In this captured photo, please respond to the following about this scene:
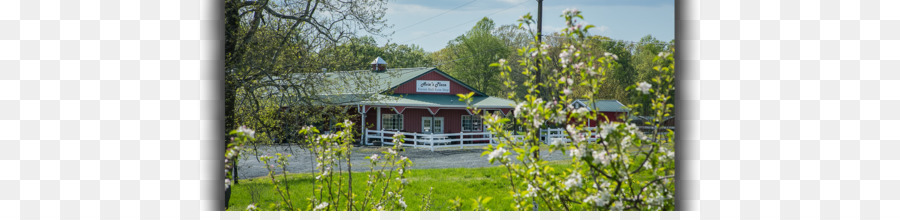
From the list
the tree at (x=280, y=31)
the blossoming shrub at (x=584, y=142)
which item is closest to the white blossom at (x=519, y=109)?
the blossoming shrub at (x=584, y=142)

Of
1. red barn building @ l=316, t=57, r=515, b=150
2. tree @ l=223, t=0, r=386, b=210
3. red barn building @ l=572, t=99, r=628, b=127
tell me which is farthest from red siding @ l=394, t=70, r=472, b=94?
red barn building @ l=572, t=99, r=628, b=127

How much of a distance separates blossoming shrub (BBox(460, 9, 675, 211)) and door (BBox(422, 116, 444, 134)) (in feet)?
0.92

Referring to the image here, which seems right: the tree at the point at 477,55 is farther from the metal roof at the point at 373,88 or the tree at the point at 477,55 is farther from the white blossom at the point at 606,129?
the white blossom at the point at 606,129

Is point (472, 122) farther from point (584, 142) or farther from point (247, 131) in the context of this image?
point (247, 131)

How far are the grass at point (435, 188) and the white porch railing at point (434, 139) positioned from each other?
156mm

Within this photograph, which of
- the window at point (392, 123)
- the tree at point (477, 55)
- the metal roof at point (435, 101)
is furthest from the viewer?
the window at point (392, 123)

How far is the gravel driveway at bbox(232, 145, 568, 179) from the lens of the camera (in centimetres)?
421

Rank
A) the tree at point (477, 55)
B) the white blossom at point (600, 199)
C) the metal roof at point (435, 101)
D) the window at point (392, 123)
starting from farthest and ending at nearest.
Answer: the window at point (392, 123)
the tree at point (477, 55)
the metal roof at point (435, 101)
the white blossom at point (600, 199)

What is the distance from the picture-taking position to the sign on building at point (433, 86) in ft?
13.9

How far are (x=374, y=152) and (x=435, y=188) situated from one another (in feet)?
1.39

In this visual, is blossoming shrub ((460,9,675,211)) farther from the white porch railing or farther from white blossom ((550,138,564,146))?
the white porch railing
